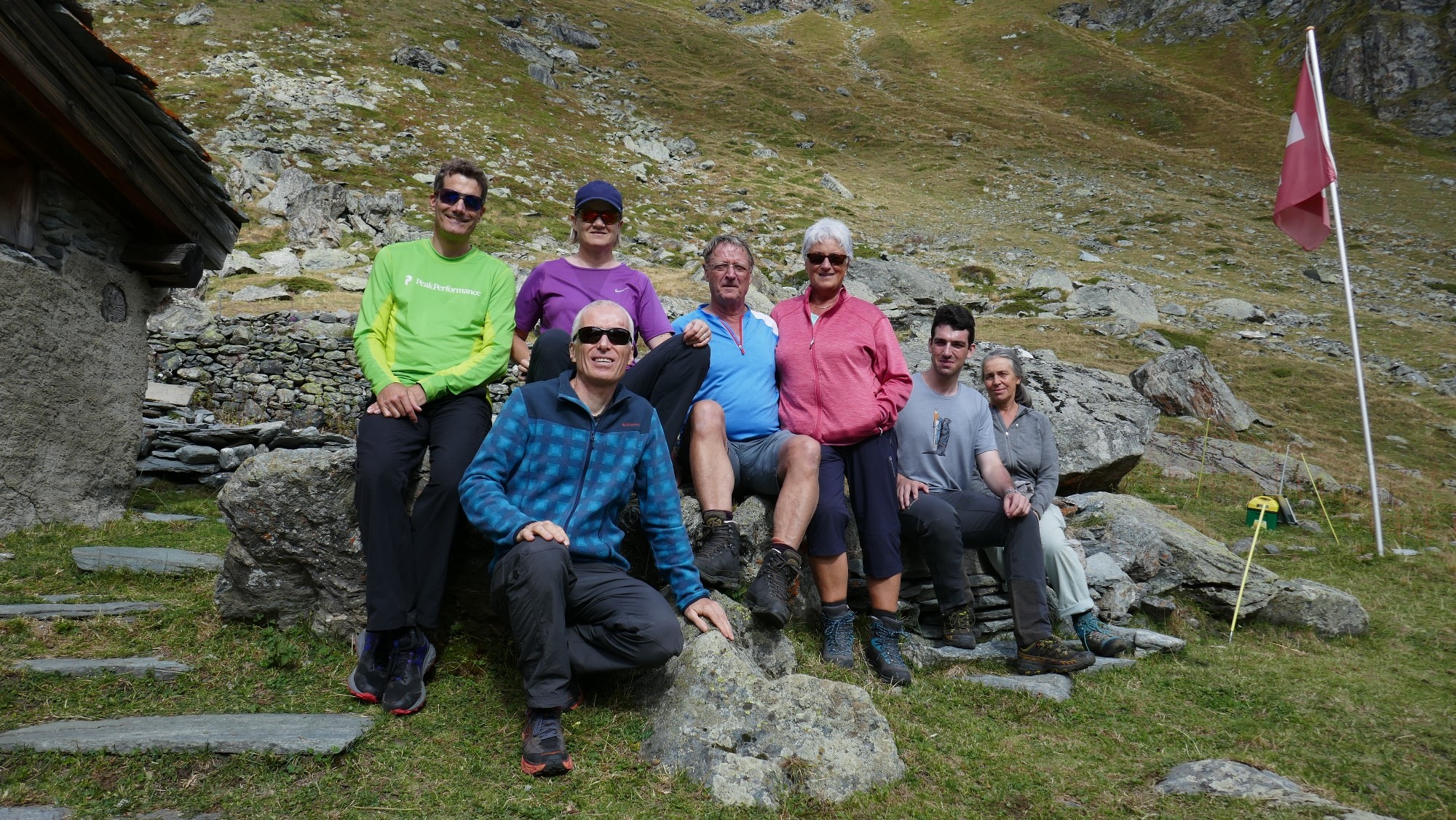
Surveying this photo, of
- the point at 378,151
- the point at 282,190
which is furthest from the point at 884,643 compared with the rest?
the point at 378,151

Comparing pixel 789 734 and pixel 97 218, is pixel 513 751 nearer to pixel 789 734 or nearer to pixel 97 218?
pixel 789 734

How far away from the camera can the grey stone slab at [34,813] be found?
8.80 feet

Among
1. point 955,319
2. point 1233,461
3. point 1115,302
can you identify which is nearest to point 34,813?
point 955,319

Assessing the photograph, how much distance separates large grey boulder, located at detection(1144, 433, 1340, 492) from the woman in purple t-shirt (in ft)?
31.5

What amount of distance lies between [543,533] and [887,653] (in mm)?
2357

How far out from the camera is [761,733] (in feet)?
11.4

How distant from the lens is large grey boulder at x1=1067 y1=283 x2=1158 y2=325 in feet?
72.9

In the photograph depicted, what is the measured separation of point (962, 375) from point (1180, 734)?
766 cm

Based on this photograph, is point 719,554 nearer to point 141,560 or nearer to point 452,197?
point 452,197

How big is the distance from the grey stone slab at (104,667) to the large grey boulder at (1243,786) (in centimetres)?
502

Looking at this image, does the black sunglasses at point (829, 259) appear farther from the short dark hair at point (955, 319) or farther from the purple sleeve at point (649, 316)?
the purple sleeve at point (649, 316)

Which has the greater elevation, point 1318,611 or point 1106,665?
point 1318,611

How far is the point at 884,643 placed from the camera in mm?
4672

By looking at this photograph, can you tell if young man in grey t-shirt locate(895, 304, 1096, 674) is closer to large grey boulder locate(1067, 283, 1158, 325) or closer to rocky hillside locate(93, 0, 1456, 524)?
rocky hillside locate(93, 0, 1456, 524)
